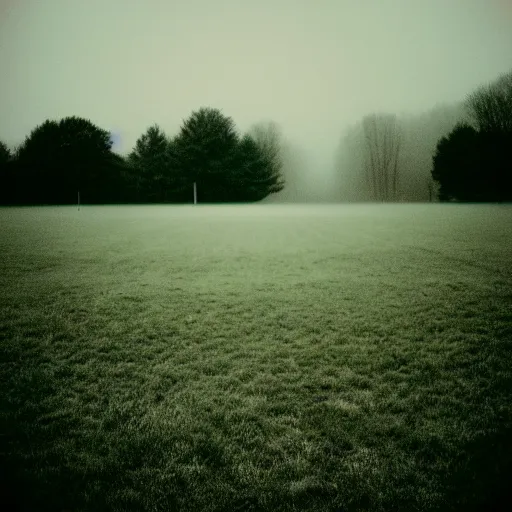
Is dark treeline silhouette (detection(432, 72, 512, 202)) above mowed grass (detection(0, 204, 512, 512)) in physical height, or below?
above

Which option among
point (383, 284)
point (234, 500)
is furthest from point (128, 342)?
point (383, 284)

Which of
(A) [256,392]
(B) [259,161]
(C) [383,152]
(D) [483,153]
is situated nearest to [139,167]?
(B) [259,161]

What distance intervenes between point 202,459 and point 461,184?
49.8 m

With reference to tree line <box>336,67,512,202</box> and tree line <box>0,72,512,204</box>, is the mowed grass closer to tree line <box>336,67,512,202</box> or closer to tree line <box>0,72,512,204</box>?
tree line <box>336,67,512,202</box>

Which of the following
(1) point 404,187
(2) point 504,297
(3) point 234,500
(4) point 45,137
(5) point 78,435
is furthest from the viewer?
(1) point 404,187

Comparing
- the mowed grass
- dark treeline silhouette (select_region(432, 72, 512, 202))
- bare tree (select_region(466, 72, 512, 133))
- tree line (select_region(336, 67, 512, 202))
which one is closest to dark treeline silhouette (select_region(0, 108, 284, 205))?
tree line (select_region(336, 67, 512, 202))

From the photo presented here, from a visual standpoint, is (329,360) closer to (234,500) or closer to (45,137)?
(234,500)

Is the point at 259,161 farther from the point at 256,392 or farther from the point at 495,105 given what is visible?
the point at 256,392

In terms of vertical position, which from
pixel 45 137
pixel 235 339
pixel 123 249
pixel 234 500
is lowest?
pixel 234 500

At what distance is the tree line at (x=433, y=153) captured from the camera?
41969 millimetres

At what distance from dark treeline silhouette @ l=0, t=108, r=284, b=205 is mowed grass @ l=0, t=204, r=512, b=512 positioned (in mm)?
46090

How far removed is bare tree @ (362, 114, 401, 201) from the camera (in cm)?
6088

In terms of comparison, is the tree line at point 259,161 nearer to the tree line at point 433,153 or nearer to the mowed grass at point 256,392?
the tree line at point 433,153

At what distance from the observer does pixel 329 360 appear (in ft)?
12.3
